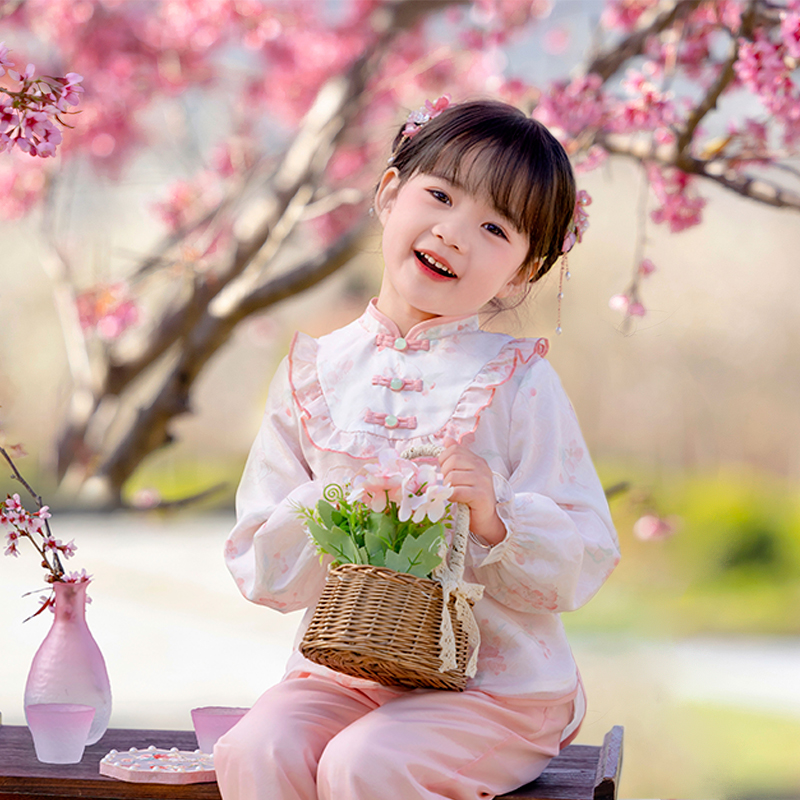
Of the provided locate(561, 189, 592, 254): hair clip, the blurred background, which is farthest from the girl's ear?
the blurred background

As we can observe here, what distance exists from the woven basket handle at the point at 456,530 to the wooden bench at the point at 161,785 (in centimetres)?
30

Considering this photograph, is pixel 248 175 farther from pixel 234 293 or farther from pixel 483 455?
pixel 483 455

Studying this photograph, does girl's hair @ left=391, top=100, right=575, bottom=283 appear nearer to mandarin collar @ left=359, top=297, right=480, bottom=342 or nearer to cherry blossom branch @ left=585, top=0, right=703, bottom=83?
mandarin collar @ left=359, top=297, right=480, bottom=342

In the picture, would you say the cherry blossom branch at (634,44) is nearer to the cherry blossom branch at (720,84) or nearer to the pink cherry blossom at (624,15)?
the cherry blossom branch at (720,84)

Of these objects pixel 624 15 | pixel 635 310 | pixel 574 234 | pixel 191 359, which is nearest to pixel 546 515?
pixel 574 234

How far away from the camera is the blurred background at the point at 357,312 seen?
390cm

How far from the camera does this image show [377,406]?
1.38 metres

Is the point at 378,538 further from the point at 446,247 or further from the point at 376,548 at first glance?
the point at 446,247

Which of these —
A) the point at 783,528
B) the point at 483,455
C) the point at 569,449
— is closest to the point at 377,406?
the point at 483,455

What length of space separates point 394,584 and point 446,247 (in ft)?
1.49

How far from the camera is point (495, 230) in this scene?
4.45ft

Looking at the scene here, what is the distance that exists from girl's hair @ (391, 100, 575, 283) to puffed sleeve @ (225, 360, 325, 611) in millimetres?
348

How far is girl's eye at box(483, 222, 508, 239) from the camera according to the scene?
4.43 feet

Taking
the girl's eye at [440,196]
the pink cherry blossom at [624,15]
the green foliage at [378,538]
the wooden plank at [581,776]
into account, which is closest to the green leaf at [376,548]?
the green foliage at [378,538]
